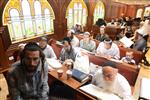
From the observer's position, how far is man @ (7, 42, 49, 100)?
1.36 metres

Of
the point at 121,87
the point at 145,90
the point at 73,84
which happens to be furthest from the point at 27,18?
the point at 145,90

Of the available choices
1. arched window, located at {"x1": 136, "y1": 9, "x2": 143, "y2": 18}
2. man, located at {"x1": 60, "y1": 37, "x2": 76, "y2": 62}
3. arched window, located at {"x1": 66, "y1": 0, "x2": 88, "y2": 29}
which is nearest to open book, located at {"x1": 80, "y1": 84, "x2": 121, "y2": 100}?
man, located at {"x1": 60, "y1": 37, "x2": 76, "y2": 62}

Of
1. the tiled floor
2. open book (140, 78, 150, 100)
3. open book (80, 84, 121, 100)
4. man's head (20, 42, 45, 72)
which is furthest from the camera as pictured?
the tiled floor

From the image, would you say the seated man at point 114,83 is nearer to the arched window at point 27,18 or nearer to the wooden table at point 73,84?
the wooden table at point 73,84

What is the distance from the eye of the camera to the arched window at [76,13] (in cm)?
510

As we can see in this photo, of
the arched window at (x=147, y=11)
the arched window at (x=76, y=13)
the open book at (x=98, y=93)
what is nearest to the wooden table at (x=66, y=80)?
the open book at (x=98, y=93)

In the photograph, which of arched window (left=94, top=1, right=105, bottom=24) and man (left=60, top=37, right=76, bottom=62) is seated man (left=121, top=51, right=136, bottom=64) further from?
arched window (left=94, top=1, right=105, bottom=24)

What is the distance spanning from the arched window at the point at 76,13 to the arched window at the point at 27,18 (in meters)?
0.87

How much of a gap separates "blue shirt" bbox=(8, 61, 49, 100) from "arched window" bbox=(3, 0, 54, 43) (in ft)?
8.35

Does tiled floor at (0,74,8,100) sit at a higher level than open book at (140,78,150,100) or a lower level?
lower

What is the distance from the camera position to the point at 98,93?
1.74m

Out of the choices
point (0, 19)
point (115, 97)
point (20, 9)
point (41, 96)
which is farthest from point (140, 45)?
point (0, 19)

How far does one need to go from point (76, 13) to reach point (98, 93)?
4222 millimetres

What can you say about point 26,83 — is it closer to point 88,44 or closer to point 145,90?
point 145,90
